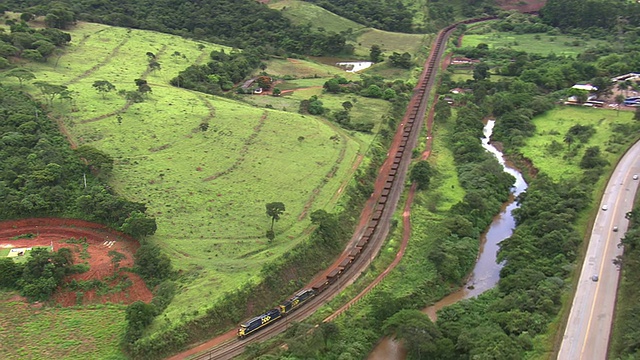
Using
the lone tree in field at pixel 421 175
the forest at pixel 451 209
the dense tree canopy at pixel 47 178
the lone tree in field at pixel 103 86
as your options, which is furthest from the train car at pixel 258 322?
the lone tree in field at pixel 103 86

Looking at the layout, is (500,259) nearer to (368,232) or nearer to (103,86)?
(368,232)

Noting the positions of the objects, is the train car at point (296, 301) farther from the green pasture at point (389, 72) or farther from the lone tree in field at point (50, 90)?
the green pasture at point (389, 72)

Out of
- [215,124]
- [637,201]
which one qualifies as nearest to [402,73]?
[215,124]

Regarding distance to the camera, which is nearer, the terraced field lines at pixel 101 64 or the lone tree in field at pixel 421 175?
the lone tree in field at pixel 421 175

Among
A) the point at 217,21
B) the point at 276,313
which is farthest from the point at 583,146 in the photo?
the point at 217,21

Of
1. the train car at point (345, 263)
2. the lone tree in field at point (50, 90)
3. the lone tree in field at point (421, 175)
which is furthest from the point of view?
the lone tree in field at point (50, 90)

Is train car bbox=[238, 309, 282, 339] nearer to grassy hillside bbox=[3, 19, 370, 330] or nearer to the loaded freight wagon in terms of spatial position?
the loaded freight wagon

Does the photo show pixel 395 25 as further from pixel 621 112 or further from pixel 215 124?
pixel 215 124
